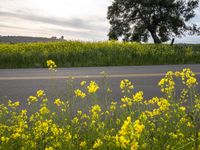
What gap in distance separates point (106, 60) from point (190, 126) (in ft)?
47.5

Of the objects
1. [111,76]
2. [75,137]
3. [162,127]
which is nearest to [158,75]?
[111,76]

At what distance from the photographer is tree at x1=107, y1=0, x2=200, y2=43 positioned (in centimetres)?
4341

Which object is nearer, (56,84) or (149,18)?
(56,84)

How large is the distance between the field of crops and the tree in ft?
61.5

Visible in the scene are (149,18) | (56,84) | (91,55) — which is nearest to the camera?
(56,84)

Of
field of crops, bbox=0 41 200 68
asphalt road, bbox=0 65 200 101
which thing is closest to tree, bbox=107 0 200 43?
field of crops, bbox=0 41 200 68

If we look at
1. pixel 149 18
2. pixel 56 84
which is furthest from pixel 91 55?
pixel 149 18

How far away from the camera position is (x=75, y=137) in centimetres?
537

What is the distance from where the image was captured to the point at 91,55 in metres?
21.2

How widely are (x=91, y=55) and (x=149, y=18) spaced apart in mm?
23398

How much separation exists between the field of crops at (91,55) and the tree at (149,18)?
738 inches

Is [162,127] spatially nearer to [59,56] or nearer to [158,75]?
[158,75]

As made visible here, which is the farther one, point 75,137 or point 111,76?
point 111,76

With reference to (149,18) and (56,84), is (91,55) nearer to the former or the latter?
(56,84)
